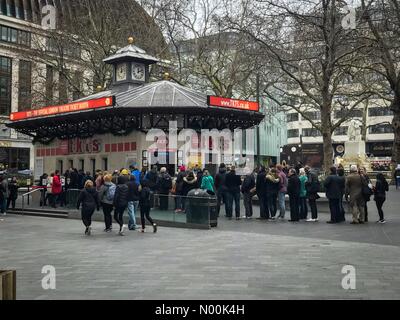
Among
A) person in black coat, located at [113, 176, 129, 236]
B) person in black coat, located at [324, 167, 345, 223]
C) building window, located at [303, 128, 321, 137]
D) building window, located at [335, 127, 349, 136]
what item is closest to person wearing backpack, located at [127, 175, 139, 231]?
person in black coat, located at [113, 176, 129, 236]

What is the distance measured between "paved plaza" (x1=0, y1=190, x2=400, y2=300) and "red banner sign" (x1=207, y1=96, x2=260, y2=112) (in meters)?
7.62

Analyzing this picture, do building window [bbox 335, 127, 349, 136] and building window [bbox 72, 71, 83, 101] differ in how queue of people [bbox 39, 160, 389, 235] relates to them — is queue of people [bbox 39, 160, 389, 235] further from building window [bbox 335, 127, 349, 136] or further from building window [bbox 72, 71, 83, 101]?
building window [bbox 335, 127, 349, 136]

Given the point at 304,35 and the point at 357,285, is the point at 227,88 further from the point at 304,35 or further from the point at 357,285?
the point at 357,285

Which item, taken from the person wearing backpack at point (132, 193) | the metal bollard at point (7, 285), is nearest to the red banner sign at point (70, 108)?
the person wearing backpack at point (132, 193)

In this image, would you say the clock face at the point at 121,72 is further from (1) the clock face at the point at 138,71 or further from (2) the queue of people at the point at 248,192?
(2) the queue of people at the point at 248,192

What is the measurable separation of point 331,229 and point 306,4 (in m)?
13.5

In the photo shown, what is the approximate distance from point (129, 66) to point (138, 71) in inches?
28.9

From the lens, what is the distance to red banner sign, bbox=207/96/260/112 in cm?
2161

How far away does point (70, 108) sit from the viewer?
23641mm

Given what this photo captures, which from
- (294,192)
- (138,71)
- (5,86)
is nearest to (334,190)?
(294,192)

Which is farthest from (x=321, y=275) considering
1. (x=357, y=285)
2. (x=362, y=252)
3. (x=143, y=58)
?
(x=143, y=58)

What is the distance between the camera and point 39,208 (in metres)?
21.8

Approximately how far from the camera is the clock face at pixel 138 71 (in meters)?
29.0
